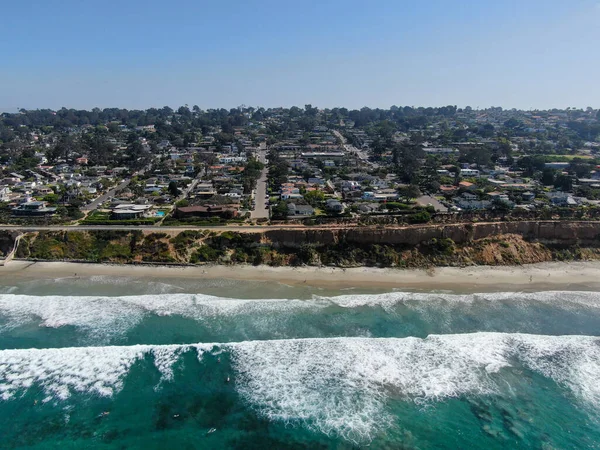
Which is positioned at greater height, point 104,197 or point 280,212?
point 280,212

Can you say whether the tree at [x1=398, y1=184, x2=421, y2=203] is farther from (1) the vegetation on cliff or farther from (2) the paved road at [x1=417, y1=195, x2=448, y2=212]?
(1) the vegetation on cliff

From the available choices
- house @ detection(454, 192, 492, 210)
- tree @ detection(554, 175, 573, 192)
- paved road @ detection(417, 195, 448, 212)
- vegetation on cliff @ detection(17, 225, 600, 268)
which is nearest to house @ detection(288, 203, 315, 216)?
vegetation on cliff @ detection(17, 225, 600, 268)

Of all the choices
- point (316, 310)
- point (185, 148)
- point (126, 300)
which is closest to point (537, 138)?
point (185, 148)

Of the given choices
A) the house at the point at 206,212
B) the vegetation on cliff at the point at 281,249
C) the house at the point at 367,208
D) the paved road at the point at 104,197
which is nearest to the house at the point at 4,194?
the paved road at the point at 104,197

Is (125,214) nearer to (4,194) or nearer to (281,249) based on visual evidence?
(281,249)

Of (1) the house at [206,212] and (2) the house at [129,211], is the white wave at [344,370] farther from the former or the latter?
(2) the house at [129,211]

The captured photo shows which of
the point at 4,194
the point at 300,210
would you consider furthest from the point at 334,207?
the point at 4,194
